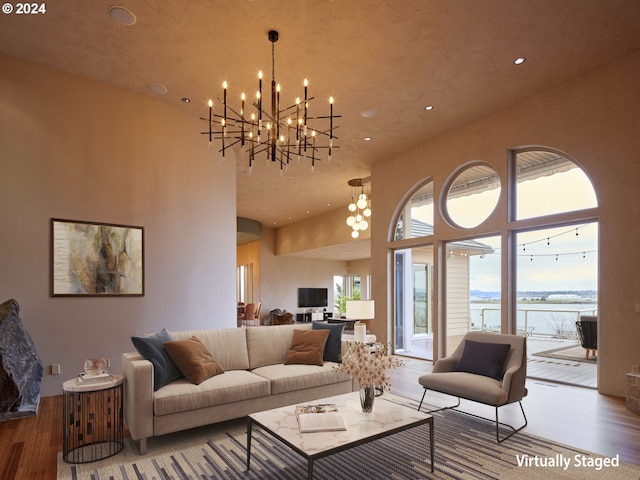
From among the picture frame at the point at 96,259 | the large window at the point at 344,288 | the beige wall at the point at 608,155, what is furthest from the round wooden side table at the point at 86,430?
the large window at the point at 344,288

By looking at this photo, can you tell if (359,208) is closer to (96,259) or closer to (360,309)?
(360,309)

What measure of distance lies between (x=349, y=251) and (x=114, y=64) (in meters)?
9.16

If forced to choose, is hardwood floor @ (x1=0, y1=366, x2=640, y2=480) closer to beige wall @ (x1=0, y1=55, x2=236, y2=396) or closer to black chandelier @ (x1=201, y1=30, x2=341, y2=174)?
beige wall @ (x1=0, y1=55, x2=236, y2=396)

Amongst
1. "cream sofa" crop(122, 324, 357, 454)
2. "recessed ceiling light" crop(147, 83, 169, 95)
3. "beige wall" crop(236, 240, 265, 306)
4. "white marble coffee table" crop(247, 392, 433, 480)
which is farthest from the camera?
"beige wall" crop(236, 240, 265, 306)

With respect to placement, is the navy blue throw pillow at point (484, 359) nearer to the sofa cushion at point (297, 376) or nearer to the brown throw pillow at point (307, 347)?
the sofa cushion at point (297, 376)

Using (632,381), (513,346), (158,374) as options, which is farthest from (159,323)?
(632,381)

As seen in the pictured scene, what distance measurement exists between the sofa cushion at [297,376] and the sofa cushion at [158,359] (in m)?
0.81

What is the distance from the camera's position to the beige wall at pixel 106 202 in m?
4.47

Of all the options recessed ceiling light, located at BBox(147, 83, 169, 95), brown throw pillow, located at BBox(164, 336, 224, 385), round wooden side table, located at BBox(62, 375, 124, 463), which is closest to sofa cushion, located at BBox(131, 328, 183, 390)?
brown throw pillow, located at BBox(164, 336, 224, 385)

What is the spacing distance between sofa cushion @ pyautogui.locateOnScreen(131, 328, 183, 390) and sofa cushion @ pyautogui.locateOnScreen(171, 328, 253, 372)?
0.38 metres

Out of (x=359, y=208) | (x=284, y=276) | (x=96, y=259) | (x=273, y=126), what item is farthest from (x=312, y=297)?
(x=273, y=126)

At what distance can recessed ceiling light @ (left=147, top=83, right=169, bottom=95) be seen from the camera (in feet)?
16.6

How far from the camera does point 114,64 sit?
4.60m

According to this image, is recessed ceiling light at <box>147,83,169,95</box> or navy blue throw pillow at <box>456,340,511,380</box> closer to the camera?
navy blue throw pillow at <box>456,340,511,380</box>
